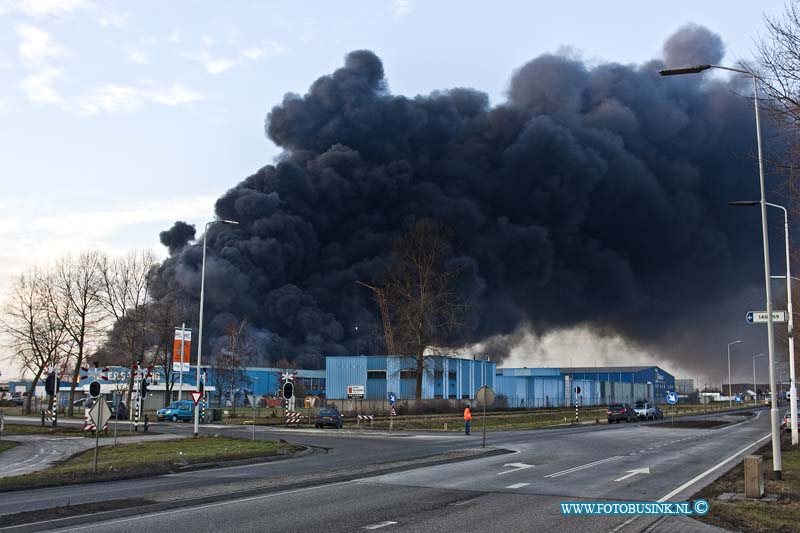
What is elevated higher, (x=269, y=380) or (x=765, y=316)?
(x=765, y=316)

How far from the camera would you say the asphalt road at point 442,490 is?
11203 mm

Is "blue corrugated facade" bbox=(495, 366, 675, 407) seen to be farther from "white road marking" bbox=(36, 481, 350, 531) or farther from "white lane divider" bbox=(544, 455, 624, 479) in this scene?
"white road marking" bbox=(36, 481, 350, 531)

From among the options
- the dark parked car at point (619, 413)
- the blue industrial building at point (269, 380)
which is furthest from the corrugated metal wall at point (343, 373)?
the dark parked car at point (619, 413)

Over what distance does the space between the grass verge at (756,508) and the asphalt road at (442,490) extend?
2.07ft

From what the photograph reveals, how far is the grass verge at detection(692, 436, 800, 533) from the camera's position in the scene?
11.1 meters

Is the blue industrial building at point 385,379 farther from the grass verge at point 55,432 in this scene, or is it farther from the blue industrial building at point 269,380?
the grass verge at point 55,432

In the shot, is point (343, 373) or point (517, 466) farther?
point (343, 373)

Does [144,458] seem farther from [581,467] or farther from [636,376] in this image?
[636,376]

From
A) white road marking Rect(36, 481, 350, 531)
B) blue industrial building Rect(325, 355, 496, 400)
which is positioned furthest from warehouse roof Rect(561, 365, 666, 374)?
white road marking Rect(36, 481, 350, 531)

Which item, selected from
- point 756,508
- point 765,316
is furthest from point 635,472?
point 756,508

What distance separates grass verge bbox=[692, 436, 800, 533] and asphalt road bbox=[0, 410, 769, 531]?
2.07 ft

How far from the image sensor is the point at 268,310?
328ft

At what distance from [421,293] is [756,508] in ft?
160

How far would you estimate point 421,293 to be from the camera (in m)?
61.0
